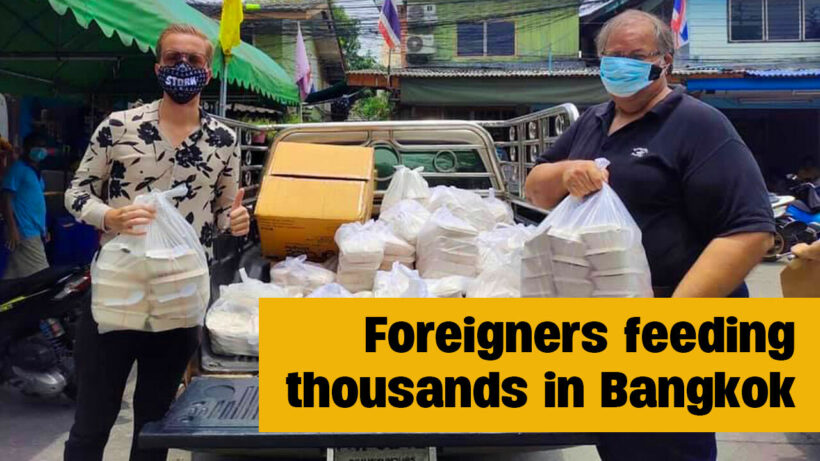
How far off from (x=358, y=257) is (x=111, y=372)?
1472 mm

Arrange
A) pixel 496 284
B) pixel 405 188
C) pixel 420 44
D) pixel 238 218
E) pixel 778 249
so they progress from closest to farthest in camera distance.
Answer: pixel 238 218
pixel 496 284
pixel 405 188
pixel 778 249
pixel 420 44

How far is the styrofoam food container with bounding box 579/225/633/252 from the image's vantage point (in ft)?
5.45

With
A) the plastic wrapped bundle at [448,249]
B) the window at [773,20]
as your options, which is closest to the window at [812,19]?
the window at [773,20]

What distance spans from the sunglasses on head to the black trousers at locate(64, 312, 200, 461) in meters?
0.85

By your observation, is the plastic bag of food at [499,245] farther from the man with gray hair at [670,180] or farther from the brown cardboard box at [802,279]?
the man with gray hair at [670,180]

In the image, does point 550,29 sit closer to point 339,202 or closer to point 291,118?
point 291,118

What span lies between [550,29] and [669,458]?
19.4 meters

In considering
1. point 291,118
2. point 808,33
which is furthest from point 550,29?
point 291,118

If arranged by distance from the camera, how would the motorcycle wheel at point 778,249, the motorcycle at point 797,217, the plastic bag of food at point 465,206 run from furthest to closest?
the motorcycle wheel at point 778,249, the motorcycle at point 797,217, the plastic bag of food at point 465,206

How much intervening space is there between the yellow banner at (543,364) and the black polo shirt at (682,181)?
18cm

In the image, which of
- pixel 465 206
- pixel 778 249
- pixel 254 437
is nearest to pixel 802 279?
pixel 465 206

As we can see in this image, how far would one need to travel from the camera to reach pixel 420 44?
1959cm

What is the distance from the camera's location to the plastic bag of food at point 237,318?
2752mm

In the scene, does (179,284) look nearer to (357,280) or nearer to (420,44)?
(357,280)
